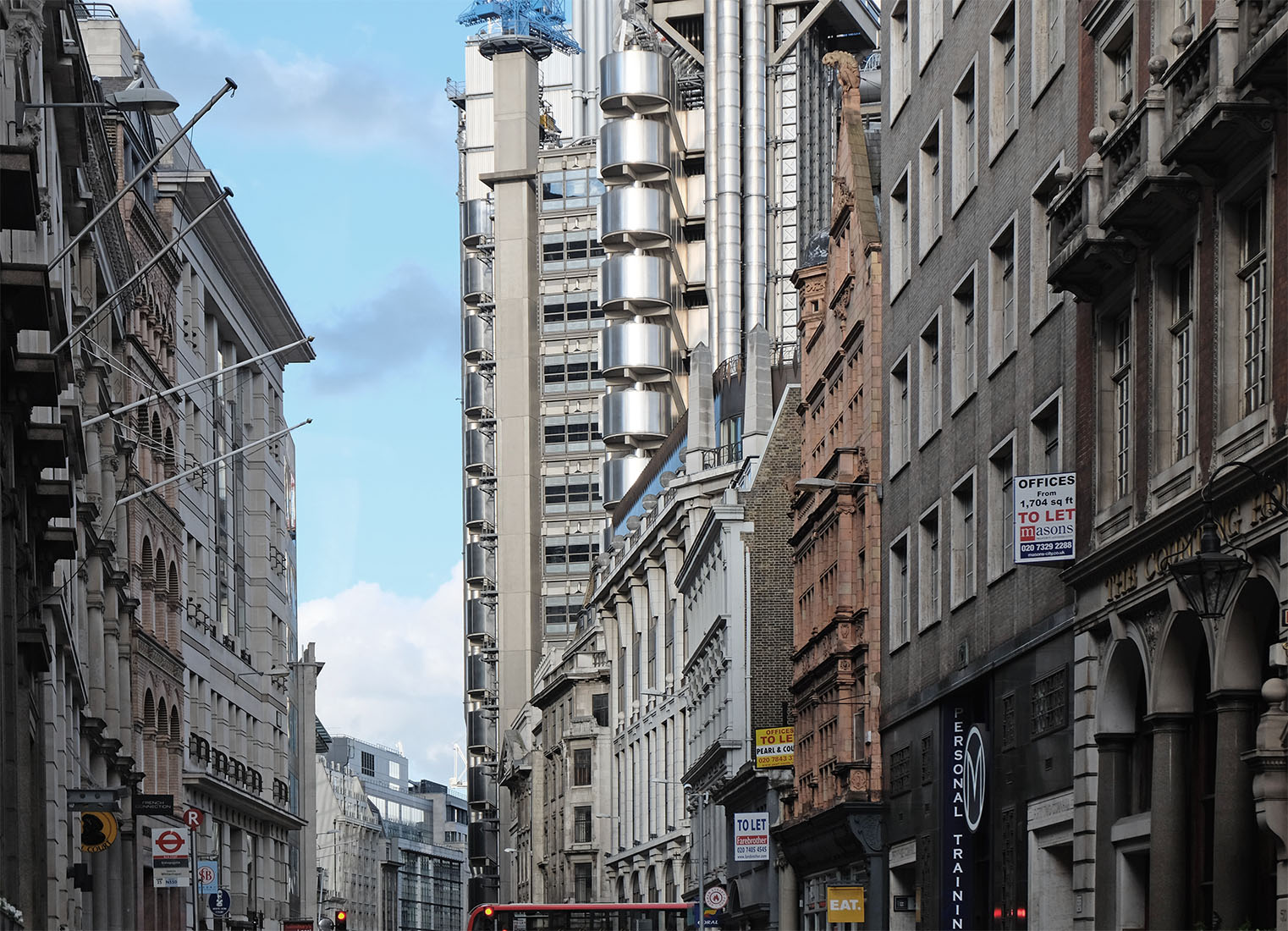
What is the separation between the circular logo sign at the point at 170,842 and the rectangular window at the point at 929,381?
19428 millimetres

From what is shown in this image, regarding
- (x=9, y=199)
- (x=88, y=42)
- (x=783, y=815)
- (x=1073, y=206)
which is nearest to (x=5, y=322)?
(x=9, y=199)

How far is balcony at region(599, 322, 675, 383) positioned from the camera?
160 metres

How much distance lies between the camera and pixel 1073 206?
109 ft

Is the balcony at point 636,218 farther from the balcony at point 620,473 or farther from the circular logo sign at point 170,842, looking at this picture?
the circular logo sign at point 170,842

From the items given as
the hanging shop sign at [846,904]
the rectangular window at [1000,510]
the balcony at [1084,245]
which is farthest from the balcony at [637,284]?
the balcony at [1084,245]

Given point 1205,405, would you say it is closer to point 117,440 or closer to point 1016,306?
point 1016,306

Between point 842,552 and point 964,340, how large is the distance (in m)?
12.8

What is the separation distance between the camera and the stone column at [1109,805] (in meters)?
32.6

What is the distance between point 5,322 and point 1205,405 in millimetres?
15320

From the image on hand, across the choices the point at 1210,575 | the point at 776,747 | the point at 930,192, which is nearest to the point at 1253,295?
the point at 1210,575

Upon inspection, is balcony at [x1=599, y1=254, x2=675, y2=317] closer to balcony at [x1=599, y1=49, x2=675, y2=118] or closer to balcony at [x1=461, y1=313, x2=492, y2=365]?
balcony at [x1=599, y1=49, x2=675, y2=118]

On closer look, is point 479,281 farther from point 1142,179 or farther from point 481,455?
point 1142,179

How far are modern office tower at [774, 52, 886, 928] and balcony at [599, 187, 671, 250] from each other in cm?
9484

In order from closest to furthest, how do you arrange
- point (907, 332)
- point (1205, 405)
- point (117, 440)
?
1. point (1205, 405)
2. point (907, 332)
3. point (117, 440)
